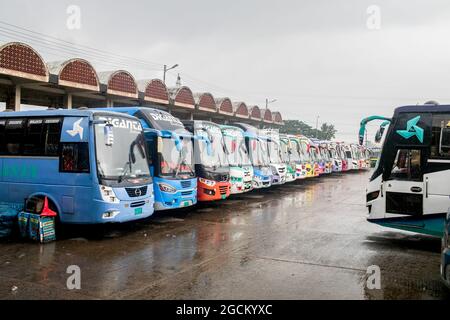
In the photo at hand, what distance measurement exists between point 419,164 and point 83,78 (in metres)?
17.2

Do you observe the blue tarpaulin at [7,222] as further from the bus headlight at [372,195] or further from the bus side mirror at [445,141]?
the bus side mirror at [445,141]

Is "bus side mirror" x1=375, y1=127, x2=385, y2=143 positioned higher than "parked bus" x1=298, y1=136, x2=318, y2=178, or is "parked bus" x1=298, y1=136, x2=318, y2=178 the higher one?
"bus side mirror" x1=375, y1=127, x2=385, y2=143

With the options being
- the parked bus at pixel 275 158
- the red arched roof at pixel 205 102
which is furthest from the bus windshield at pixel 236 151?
the red arched roof at pixel 205 102

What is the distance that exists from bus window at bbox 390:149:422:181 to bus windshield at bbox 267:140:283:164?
34.8ft

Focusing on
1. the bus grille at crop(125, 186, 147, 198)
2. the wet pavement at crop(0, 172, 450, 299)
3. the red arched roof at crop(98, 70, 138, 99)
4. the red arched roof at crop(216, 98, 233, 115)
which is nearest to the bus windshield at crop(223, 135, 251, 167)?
the wet pavement at crop(0, 172, 450, 299)

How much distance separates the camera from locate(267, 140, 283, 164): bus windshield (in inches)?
750

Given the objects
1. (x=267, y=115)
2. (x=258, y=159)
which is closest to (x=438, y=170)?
(x=258, y=159)

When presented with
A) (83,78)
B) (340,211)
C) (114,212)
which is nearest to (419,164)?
(340,211)

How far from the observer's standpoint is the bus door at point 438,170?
7871 mm

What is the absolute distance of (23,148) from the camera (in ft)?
31.6

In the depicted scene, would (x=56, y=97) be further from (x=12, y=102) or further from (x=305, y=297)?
(x=305, y=297)

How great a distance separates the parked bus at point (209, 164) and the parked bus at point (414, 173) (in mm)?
5582

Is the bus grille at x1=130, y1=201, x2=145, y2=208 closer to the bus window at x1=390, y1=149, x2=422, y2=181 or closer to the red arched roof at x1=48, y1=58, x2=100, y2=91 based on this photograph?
the bus window at x1=390, y1=149, x2=422, y2=181

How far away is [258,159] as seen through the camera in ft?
58.0
